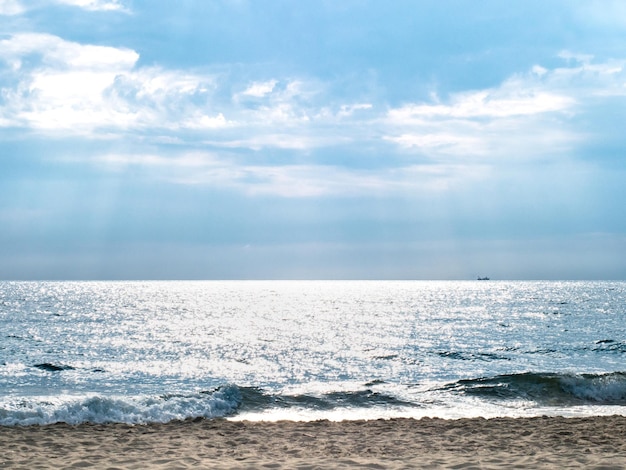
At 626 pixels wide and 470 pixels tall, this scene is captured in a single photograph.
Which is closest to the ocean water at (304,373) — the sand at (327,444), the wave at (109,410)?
the wave at (109,410)

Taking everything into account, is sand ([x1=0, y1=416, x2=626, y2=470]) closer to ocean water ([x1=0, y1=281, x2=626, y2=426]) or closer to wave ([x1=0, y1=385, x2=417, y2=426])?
wave ([x1=0, y1=385, x2=417, y2=426])

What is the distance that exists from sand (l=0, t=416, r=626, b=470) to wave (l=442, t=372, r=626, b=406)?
7.31 m

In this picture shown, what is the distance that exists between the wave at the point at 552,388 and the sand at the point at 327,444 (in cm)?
731

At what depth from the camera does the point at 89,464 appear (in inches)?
428

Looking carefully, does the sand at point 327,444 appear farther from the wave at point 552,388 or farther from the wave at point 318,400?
the wave at point 552,388

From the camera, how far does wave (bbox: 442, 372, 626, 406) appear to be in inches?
922

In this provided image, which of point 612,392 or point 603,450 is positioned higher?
point 603,450

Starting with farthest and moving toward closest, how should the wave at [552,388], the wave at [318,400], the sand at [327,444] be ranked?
the wave at [552,388], the wave at [318,400], the sand at [327,444]

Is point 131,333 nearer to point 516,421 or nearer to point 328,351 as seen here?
point 328,351

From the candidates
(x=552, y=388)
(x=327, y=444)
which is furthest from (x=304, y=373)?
(x=327, y=444)

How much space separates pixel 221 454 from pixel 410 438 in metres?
4.81

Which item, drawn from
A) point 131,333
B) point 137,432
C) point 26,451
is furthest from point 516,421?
point 131,333

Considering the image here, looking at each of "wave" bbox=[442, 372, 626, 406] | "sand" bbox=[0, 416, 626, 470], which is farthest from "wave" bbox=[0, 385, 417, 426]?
"wave" bbox=[442, 372, 626, 406]

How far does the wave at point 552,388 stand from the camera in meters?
23.4
